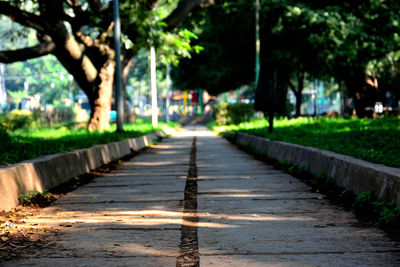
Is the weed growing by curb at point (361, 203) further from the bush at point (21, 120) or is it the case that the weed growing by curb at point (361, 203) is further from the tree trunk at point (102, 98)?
the bush at point (21, 120)

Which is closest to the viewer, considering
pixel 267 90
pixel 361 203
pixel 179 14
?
pixel 361 203

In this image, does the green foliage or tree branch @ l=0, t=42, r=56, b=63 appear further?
tree branch @ l=0, t=42, r=56, b=63

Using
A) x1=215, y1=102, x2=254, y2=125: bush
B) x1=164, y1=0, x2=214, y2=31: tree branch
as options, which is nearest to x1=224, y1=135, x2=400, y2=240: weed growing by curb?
x1=164, y1=0, x2=214, y2=31: tree branch

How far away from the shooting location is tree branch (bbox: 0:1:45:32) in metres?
13.9

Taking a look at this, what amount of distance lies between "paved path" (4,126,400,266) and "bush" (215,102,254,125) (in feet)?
72.6

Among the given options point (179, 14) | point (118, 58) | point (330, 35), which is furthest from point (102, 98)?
point (330, 35)

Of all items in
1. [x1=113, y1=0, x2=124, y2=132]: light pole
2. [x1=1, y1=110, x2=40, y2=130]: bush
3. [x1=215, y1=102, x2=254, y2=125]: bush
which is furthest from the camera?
[x1=215, y1=102, x2=254, y2=125]: bush

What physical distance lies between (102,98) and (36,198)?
12.1 metres

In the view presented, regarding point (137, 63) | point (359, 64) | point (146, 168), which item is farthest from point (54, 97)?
point (146, 168)

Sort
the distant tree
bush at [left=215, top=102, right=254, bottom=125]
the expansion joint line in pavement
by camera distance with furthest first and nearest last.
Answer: bush at [left=215, top=102, right=254, bottom=125] < the distant tree < the expansion joint line in pavement

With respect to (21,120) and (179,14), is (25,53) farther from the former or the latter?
(21,120)

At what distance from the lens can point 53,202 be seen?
5844 millimetres

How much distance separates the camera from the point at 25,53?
646 inches

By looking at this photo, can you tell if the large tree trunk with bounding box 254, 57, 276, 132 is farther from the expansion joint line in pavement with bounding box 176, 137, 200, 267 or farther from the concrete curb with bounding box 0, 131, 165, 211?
the expansion joint line in pavement with bounding box 176, 137, 200, 267
